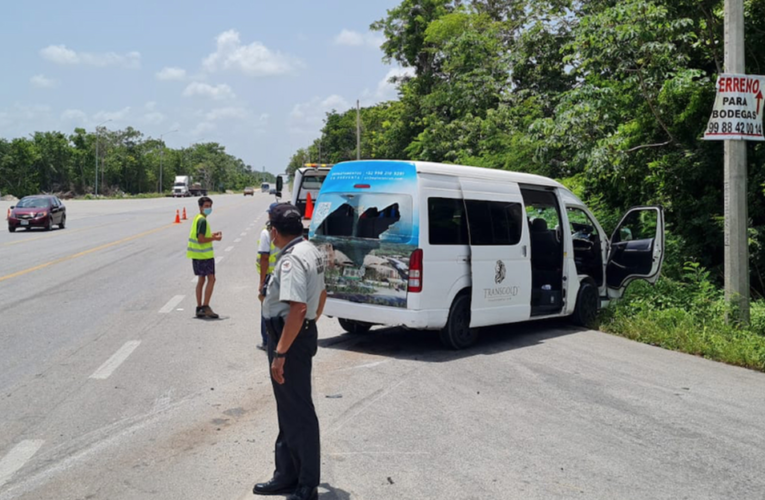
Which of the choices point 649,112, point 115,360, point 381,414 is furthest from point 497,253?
point 649,112

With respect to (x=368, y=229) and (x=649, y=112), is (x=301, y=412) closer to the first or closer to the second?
(x=368, y=229)

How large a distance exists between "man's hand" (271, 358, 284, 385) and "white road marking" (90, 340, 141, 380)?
3570 millimetres

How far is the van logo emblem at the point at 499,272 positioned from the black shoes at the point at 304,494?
5.10m

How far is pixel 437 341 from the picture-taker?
927cm

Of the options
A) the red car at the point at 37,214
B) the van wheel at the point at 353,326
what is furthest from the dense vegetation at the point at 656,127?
the red car at the point at 37,214

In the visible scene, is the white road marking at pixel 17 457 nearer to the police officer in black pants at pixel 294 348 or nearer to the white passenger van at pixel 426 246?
the police officer in black pants at pixel 294 348

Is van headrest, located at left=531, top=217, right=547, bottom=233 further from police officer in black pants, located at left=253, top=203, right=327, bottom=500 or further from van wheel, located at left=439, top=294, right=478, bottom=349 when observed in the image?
police officer in black pants, located at left=253, top=203, right=327, bottom=500

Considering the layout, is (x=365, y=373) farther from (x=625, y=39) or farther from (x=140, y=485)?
(x=625, y=39)

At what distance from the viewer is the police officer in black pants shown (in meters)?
4.15

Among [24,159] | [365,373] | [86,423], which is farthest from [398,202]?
[24,159]

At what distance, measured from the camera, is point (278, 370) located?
13.8 ft

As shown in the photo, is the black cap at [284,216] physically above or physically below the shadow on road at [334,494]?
above

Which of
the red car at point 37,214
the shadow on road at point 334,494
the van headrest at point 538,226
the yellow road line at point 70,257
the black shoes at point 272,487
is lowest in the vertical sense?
the shadow on road at point 334,494

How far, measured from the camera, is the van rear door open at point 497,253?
8688 mm
